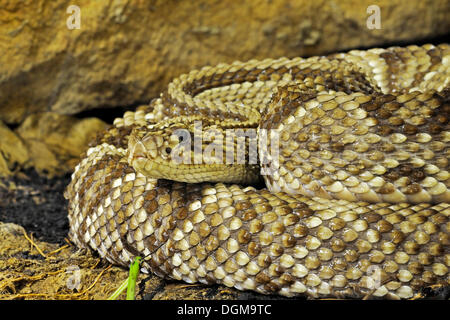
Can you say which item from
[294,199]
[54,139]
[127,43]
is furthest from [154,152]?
[54,139]

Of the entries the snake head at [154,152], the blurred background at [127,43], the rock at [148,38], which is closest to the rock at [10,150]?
the blurred background at [127,43]

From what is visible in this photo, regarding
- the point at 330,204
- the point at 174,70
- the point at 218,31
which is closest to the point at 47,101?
the point at 174,70

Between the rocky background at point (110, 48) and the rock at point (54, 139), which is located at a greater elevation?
the rocky background at point (110, 48)

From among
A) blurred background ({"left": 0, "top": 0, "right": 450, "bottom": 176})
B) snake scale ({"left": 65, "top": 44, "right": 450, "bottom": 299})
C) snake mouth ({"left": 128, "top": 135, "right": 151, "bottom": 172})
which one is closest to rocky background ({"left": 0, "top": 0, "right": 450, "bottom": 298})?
blurred background ({"left": 0, "top": 0, "right": 450, "bottom": 176})

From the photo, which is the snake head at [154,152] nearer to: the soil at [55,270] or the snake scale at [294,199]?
the snake scale at [294,199]

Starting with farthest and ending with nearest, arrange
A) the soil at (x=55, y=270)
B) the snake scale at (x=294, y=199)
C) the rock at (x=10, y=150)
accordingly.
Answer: the rock at (x=10, y=150), the soil at (x=55, y=270), the snake scale at (x=294, y=199)

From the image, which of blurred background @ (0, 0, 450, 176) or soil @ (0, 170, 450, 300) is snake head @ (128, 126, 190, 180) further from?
blurred background @ (0, 0, 450, 176)
